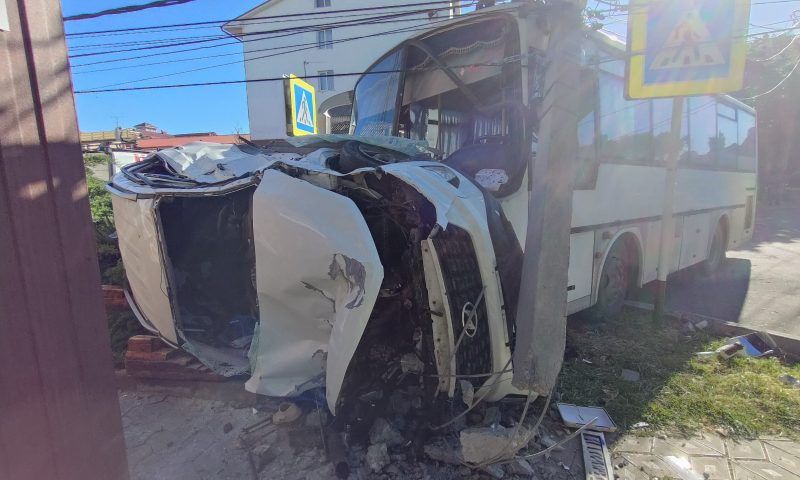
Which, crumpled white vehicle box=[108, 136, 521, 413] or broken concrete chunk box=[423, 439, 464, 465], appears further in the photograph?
broken concrete chunk box=[423, 439, 464, 465]

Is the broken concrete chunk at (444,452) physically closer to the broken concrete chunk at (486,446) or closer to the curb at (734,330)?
the broken concrete chunk at (486,446)

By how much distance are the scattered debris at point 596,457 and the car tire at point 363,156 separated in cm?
240

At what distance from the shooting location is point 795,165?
23297 millimetres

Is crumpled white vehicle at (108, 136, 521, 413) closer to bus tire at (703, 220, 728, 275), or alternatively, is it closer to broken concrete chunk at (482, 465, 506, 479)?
broken concrete chunk at (482, 465, 506, 479)

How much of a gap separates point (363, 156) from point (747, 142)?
9.18 m

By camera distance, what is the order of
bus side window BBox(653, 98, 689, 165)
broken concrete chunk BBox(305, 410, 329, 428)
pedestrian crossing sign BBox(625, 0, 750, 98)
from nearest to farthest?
broken concrete chunk BBox(305, 410, 329, 428)
pedestrian crossing sign BBox(625, 0, 750, 98)
bus side window BBox(653, 98, 689, 165)

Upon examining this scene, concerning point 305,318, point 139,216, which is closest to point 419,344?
point 305,318

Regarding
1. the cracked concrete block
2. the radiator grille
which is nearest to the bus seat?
the radiator grille

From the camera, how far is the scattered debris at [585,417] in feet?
10.4

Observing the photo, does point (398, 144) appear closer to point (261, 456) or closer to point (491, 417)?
point (491, 417)

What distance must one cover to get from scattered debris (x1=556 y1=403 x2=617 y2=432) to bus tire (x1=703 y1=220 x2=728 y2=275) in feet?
20.1

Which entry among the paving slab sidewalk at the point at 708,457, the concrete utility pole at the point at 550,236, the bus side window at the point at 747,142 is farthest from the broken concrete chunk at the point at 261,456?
the bus side window at the point at 747,142

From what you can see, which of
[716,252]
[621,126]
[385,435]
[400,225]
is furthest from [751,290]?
[385,435]

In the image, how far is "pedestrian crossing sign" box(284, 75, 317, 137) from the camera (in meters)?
7.71
